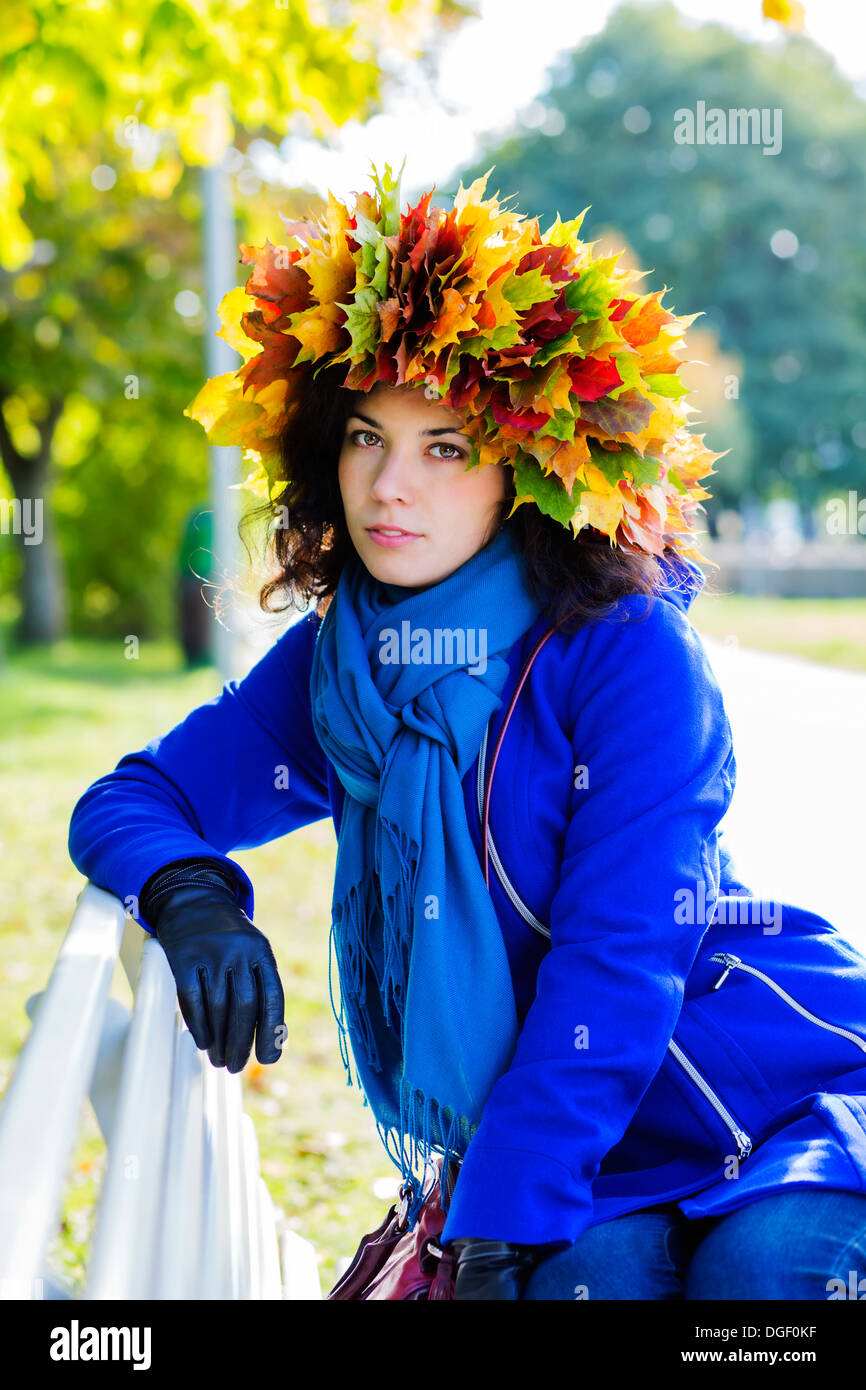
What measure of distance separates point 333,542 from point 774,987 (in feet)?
3.46

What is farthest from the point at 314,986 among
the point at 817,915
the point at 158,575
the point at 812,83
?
the point at 812,83

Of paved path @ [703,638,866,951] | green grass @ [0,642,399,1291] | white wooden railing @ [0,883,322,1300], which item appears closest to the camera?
white wooden railing @ [0,883,322,1300]

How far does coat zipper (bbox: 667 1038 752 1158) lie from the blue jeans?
96mm

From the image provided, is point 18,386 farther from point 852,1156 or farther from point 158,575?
point 852,1156

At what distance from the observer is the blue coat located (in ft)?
5.39

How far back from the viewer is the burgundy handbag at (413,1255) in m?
1.77

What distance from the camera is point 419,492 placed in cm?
196

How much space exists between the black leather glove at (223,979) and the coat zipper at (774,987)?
0.59 metres

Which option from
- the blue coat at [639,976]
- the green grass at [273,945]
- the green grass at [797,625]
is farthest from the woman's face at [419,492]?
the green grass at [797,625]

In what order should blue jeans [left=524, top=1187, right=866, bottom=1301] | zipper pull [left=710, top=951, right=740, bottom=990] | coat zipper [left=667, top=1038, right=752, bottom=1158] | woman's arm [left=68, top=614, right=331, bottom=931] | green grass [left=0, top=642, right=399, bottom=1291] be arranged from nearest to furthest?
blue jeans [left=524, top=1187, right=866, bottom=1301] → coat zipper [left=667, top=1038, right=752, bottom=1158] → zipper pull [left=710, top=951, right=740, bottom=990] → woman's arm [left=68, top=614, right=331, bottom=931] → green grass [left=0, top=642, right=399, bottom=1291]

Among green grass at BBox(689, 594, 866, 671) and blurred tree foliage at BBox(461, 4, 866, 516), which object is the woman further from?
blurred tree foliage at BBox(461, 4, 866, 516)

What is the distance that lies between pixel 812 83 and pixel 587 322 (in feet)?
138

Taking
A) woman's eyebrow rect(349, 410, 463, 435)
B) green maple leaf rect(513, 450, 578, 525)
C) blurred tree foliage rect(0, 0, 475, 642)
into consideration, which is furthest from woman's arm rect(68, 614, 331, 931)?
blurred tree foliage rect(0, 0, 475, 642)

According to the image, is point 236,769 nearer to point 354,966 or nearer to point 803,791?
point 354,966
